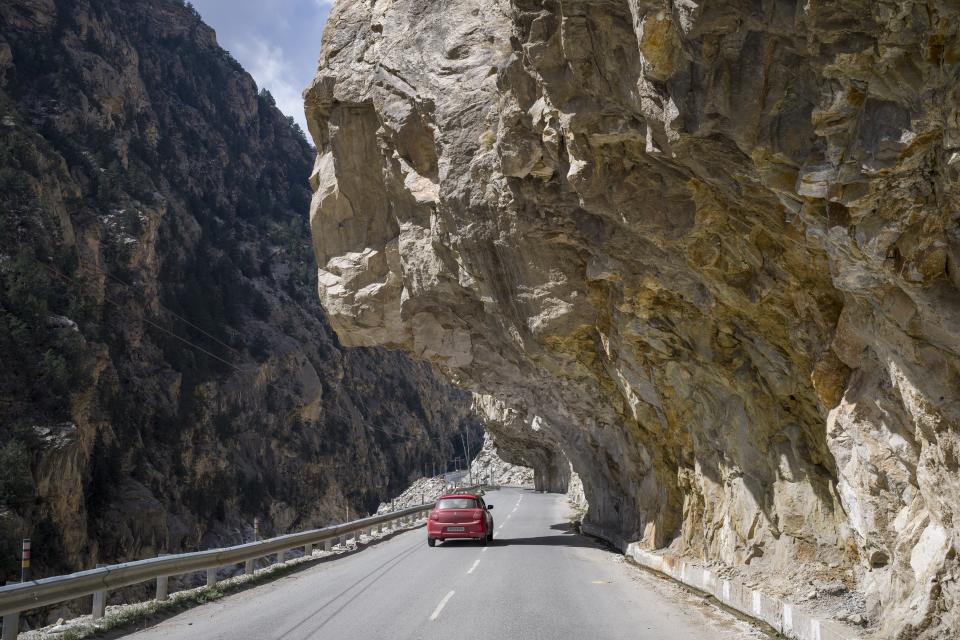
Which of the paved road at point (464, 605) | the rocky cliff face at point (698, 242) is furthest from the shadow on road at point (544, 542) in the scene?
the paved road at point (464, 605)

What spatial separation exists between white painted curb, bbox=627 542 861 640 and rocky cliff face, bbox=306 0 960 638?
569 mm

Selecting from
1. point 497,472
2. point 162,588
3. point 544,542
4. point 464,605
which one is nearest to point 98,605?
point 162,588

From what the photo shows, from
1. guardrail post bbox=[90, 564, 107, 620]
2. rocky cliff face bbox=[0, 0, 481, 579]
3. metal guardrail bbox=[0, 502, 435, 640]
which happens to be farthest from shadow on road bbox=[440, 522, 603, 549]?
rocky cliff face bbox=[0, 0, 481, 579]

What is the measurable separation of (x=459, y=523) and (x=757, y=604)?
1250cm

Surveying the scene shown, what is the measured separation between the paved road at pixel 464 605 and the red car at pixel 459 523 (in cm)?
317

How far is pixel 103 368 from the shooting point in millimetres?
52000

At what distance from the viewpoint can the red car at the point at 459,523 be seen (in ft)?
67.6

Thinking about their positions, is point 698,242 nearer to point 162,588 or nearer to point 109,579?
point 109,579

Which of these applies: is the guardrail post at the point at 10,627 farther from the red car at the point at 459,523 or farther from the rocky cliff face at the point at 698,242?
the red car at the point at 459,523

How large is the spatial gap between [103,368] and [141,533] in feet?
40.9

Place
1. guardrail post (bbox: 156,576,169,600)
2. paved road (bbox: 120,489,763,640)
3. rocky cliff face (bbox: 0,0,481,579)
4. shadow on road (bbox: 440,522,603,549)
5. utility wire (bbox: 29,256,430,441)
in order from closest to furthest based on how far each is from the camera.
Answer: paved road (bbox: 120,489,763,640) < guardrail post (bbox: 156,576,169,600) < shadow on road (bbox: 440,522,603,549) < rocky cliff face (bbox: 0,0,481,579) < utility wire (bbox: 29,256,430,441)

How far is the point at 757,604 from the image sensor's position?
29.9 ft

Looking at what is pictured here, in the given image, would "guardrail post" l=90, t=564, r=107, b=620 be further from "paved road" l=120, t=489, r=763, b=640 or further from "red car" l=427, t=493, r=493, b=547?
"red car" l=427, t=493, r=493, b=547

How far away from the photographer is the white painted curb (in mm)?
7267
